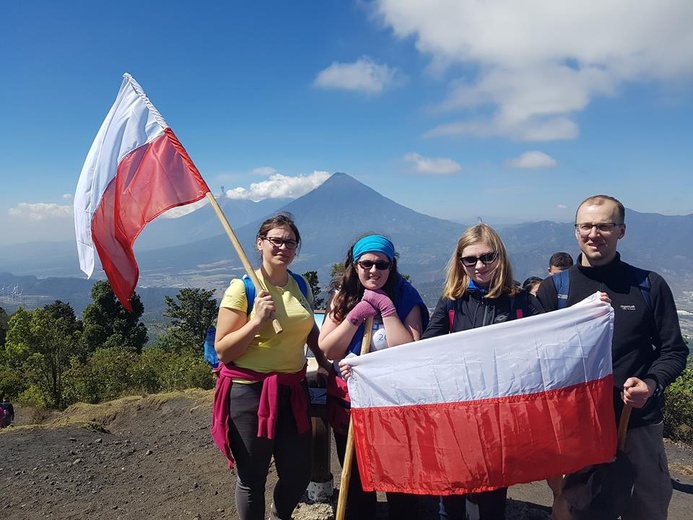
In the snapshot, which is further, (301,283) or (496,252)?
(301,283)

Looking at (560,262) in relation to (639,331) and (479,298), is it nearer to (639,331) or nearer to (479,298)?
(639,331)

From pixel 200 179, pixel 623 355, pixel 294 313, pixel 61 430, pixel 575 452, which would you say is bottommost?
pixel 61 430

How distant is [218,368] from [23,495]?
516 cm

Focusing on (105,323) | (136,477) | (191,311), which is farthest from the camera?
(191,311)

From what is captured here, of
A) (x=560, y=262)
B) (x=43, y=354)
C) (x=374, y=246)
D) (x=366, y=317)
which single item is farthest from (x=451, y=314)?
(x=43, y=354)

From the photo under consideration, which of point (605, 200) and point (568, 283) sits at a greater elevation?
point (605, 200)

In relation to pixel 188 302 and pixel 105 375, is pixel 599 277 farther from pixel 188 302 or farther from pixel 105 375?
pixel 188 302

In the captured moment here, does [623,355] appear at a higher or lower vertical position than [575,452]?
higher

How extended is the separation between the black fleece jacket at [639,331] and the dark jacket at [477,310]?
12.3 inches

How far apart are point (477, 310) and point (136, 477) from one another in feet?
21.0

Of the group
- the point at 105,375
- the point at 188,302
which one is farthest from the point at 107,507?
the point at 188,302

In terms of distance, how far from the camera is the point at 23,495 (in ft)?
20.8

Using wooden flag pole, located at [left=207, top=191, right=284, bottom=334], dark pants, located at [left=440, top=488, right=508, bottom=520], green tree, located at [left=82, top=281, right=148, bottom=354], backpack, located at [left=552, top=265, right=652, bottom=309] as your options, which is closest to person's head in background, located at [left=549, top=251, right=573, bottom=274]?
backpack, located at [left=552, top=265, right=652, bottom=309]

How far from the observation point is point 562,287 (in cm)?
312
